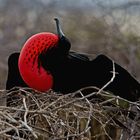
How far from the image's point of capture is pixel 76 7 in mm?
6410

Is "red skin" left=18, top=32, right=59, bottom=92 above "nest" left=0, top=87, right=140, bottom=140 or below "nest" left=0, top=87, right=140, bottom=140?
above

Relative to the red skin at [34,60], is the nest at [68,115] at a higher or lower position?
lower

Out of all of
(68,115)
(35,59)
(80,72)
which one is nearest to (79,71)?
(80,72)

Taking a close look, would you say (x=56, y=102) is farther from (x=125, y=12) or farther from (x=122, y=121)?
(x=125, y=12)

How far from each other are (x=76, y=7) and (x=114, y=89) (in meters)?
4.60

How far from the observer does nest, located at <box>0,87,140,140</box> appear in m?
1.46

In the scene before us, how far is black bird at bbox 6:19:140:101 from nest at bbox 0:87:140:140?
0.08 m

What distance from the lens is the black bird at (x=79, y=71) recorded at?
6.03ft

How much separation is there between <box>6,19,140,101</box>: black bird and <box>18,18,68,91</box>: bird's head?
0.5 inches

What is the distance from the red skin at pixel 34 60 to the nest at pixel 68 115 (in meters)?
0.08

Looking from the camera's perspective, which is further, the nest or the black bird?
the black bird

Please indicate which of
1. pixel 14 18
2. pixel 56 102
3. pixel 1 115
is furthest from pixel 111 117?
pixel 14 18

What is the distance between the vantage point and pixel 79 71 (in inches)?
73.2

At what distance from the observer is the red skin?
1.80 meters
